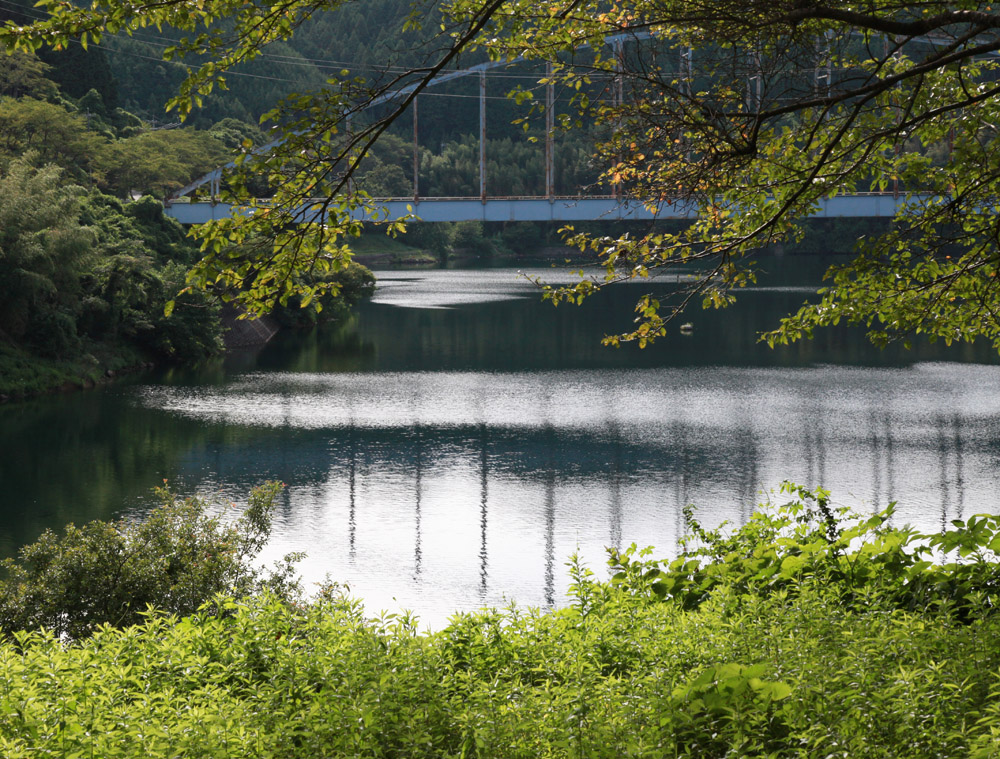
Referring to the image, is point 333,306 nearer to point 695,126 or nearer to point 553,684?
point 695,126

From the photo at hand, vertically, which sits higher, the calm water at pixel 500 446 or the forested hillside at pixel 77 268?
the forested hillside at pixel 77 268

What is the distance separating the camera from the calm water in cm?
1489

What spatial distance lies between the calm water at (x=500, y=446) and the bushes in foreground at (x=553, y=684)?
488cm

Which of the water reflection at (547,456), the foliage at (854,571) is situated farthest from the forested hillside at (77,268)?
the foliage at (854,571)

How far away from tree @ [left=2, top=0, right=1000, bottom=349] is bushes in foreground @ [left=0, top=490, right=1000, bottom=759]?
203 cm

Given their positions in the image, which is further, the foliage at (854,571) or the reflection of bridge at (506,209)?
the reflection of bridge at (506,209)

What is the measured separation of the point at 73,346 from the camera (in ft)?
99.5

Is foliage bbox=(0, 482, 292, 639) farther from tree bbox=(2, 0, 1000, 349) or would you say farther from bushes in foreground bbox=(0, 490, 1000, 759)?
bushes in foreground bbox=(0, 490, 1000, 759)

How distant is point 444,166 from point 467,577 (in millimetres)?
76458

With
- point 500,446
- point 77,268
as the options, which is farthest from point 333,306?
point 500,446

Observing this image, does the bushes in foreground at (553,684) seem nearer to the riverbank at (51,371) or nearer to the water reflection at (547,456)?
the water reflection at (547,456)

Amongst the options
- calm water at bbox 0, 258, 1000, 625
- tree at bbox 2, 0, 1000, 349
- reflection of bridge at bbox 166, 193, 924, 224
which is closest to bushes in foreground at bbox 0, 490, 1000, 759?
tree at bbox 2, 0, 1000, 349

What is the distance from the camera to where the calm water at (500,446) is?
1489cm

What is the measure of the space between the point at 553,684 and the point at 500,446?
1701 cm
